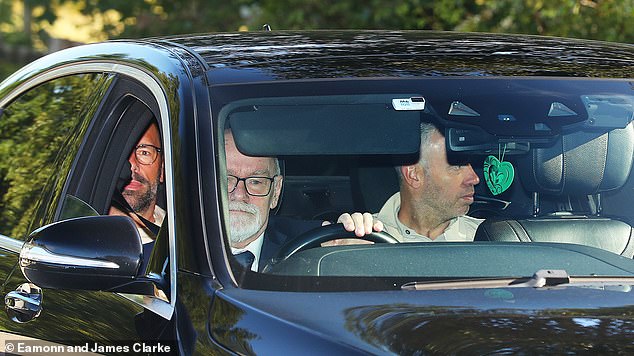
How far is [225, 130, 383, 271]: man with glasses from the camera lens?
317cm

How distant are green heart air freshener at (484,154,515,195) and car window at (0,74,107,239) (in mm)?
1222

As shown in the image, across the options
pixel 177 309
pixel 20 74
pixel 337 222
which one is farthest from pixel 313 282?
→ pixel 20 74

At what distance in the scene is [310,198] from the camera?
3.55 metres

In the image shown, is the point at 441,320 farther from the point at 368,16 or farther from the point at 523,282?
the point at 368,16

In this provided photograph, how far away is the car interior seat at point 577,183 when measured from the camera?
11.6 feet

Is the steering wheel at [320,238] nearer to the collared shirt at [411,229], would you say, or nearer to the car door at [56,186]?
the collared shirt at [411,229]

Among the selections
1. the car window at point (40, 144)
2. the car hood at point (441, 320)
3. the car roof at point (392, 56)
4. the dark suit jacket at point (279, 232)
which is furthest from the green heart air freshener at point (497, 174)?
the car window at point (40, 144)

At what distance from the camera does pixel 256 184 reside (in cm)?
340

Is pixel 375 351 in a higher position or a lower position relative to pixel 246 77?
lower

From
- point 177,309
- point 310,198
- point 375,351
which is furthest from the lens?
point 310,198

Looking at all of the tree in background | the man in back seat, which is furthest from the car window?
the tree in background

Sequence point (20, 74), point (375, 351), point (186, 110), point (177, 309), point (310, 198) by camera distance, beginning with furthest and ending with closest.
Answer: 1. point (20, 74)
2. point (310, 198)
3. point (186, 110)
4. point (177, 309)
5. point (375, 351)

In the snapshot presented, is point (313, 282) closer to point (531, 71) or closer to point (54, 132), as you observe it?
point (531, 71)

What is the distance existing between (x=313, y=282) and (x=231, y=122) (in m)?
0.58
